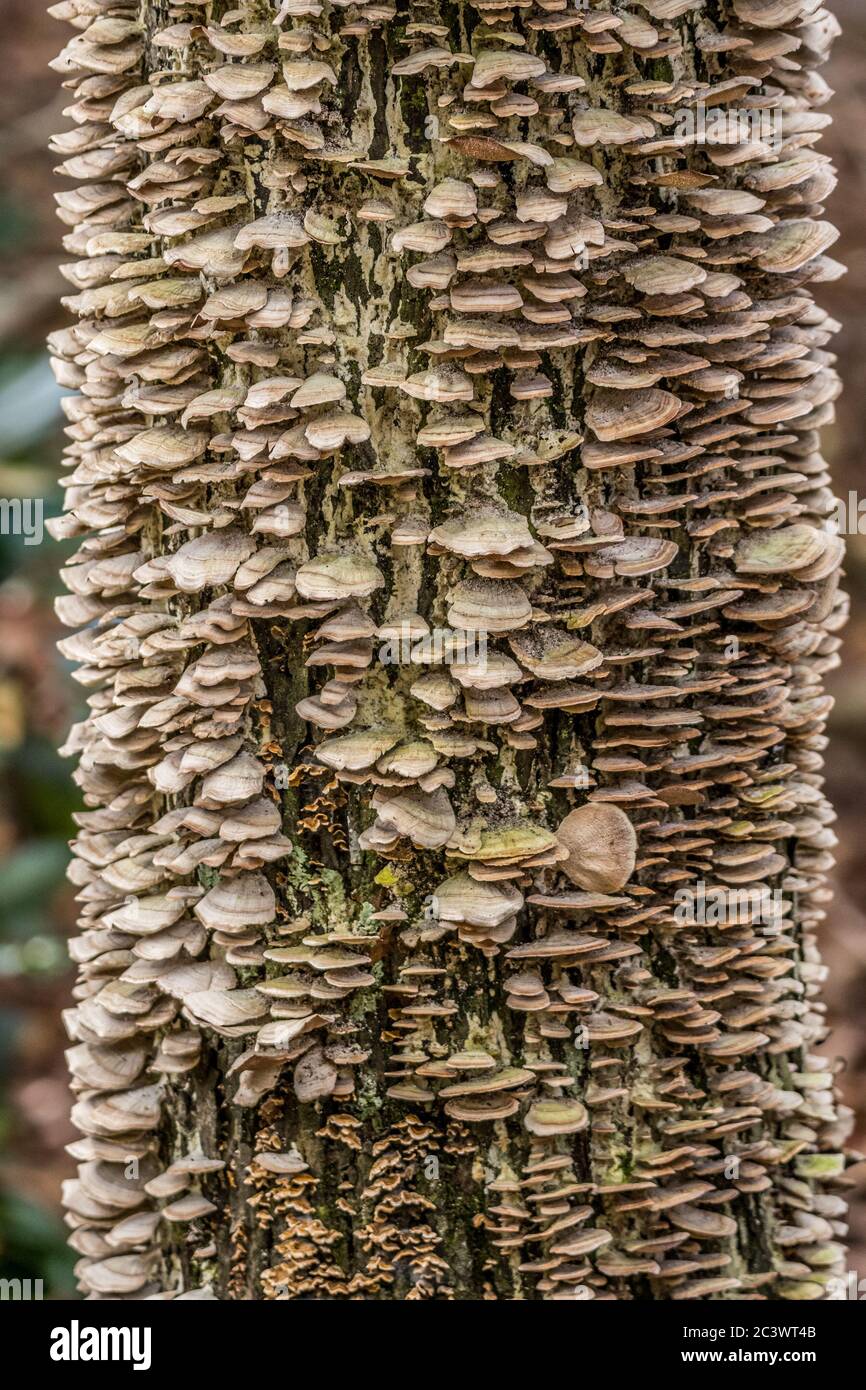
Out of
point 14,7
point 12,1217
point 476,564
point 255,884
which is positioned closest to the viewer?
point 476,564

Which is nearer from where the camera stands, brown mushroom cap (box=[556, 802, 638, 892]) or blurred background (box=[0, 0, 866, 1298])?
brown mushroom cap (box=[556, 802, 638, 892])

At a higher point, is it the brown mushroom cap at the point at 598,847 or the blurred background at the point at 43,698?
the blurred background at the point at 43,698

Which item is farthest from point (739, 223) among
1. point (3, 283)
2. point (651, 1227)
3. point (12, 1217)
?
point (3, 283)

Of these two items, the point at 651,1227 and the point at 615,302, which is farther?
the point at 651,1227

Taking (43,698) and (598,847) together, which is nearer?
(598,847)

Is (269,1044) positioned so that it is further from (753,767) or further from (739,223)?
(739,223)

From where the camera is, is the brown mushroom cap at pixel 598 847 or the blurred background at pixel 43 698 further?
the blurred background at pixel 43 698

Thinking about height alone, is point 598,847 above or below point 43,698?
below

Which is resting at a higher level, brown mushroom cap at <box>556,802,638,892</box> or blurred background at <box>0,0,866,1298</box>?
blurred background at <box>0,0,866,1298</box>
